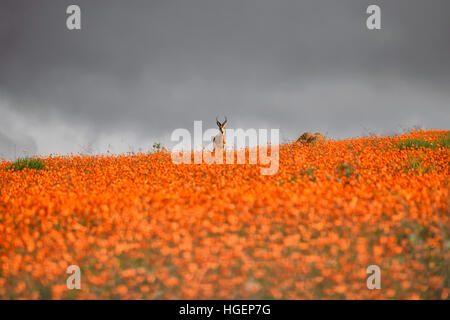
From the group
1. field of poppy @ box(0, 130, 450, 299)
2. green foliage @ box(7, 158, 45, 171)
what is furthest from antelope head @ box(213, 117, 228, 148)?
field of poppy @ box(0, 130, 450, 299)

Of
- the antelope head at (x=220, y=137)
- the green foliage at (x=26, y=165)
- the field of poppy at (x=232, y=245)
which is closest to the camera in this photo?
the field of poppy at (x=232, y=245)

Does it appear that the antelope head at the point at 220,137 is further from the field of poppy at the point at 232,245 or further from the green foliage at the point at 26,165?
the field of poppy at the point at 232,245

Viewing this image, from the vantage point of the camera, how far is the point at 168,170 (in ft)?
36.0

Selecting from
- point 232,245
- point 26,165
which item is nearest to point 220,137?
point 26,165

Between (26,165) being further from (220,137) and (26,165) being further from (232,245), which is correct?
(232,245)

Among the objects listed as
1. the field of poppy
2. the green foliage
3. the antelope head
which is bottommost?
the field of poppy

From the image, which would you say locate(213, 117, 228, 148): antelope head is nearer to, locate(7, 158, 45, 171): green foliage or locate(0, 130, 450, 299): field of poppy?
locate(7, 158, 45, 171): green foliage

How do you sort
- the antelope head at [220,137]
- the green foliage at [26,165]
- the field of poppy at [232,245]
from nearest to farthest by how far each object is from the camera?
the field of poppy at [232,245] → the green foliage at [26,165] → the antelope head at [220,137]

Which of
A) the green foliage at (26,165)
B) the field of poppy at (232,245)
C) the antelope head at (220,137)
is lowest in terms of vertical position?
the field of poppy at (232,245)

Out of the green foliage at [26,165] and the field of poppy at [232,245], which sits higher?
the green foliage at [26,165]

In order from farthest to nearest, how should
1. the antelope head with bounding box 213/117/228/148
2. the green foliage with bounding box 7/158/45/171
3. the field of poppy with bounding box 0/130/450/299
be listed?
the antelope head with bounding box 213/117/228/148
the green foliage with bounding box 7/158/45/171
the field of poppy with bounding box 0/130/450/299

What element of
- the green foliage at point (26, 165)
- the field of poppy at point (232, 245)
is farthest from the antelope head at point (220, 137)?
the field of poppy at point (232, 245)

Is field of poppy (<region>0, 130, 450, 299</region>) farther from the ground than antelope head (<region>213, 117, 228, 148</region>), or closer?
closer

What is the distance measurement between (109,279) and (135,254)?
467mm
